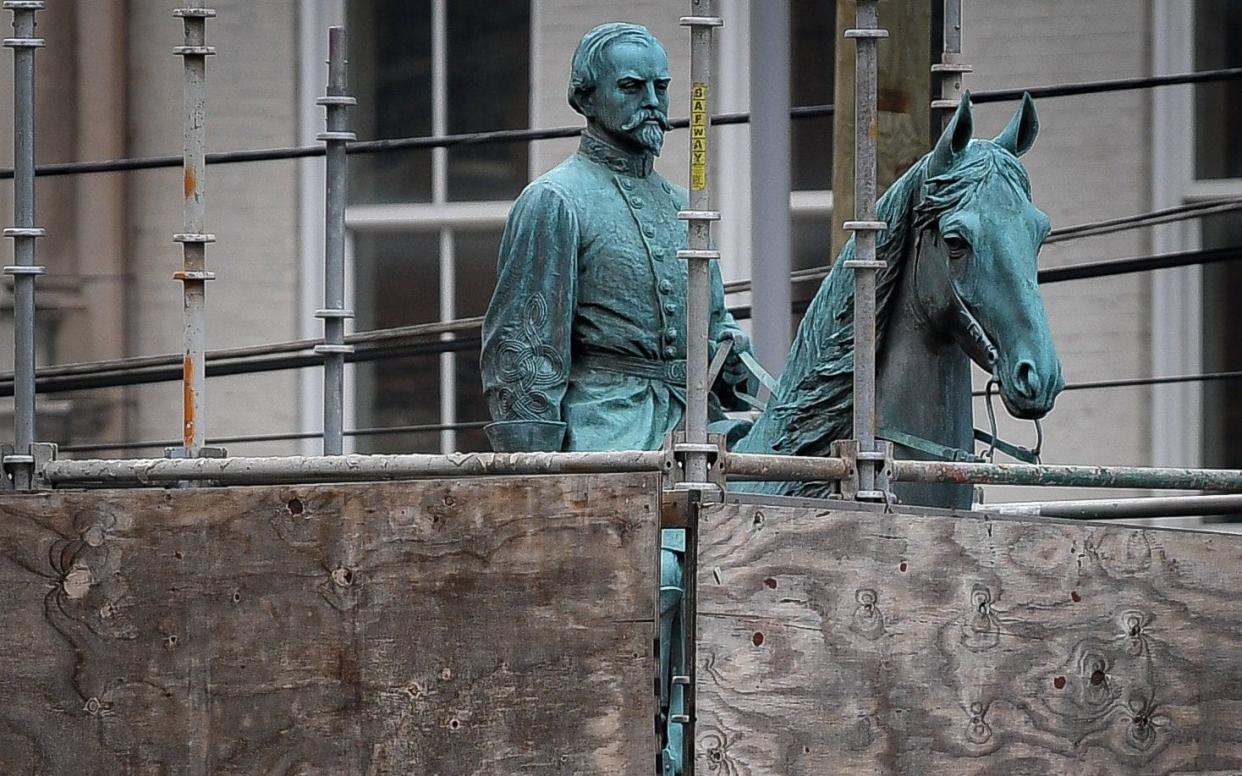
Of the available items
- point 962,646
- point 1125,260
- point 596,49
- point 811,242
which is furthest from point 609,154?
point 811,242

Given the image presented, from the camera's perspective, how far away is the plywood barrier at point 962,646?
5258mm

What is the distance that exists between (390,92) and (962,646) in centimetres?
657

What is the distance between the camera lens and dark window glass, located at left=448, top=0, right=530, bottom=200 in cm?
1148

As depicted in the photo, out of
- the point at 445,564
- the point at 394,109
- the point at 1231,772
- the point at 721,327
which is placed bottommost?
the point at 1231,772

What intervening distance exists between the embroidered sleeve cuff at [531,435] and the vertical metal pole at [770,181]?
1.92m

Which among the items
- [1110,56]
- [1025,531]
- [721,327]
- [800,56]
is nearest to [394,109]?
[800,56]

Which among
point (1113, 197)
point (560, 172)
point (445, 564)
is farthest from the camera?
point (1113, 197)

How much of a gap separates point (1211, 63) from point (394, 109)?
3.32m

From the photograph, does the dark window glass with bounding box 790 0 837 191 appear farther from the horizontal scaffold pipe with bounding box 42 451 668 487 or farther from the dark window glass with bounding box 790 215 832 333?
the horizontal scaffold pipe with bounding box 42 451 668 487

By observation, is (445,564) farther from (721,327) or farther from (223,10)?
(223,10)

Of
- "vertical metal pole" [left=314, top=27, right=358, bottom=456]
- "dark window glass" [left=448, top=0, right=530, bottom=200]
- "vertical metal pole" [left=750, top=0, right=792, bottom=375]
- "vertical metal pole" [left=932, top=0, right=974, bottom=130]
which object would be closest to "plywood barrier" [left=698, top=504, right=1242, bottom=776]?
"vertical metal pole" [left=314, top=27, right=358, bottom=456]

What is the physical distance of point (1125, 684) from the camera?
221 inches

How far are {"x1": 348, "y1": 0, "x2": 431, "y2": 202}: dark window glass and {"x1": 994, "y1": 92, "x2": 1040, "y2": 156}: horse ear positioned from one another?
555 centimetres

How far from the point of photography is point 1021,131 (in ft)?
20.6
